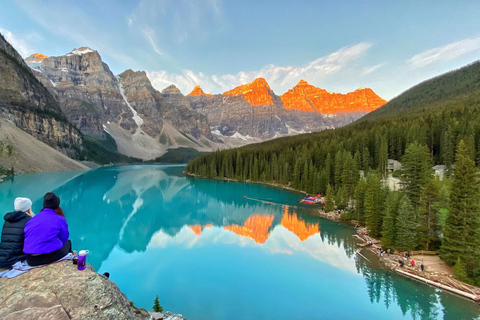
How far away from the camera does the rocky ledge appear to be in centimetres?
468

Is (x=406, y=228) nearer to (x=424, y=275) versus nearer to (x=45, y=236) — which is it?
(x=424, y=275)

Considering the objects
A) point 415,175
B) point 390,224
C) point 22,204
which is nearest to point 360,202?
point 415,175

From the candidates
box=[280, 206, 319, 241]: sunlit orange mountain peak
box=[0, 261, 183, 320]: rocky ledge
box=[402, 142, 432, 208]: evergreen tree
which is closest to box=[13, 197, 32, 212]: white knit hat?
box=[0, 261, 183, 320]: rocky ledge

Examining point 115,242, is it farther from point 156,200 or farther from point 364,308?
point 156,200

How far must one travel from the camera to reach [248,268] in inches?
805

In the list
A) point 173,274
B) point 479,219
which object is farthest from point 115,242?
point 479,219

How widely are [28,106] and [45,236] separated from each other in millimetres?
143227

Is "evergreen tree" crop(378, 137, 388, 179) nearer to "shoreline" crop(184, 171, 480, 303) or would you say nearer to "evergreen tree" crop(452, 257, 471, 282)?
"shoreline" crop(184, 171, 480, 303)

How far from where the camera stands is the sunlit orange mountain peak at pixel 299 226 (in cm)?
2932

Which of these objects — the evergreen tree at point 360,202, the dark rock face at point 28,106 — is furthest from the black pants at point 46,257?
the dark rock face at point 28,106

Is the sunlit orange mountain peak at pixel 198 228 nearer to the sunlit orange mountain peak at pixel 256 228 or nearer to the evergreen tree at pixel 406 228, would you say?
the sunlit orange mountain peak at pixel 256 228

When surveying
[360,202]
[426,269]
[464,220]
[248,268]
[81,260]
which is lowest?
[248,268]

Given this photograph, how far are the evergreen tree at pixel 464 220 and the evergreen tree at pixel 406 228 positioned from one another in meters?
2.63

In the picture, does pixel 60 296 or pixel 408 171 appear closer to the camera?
pixel 60 296
